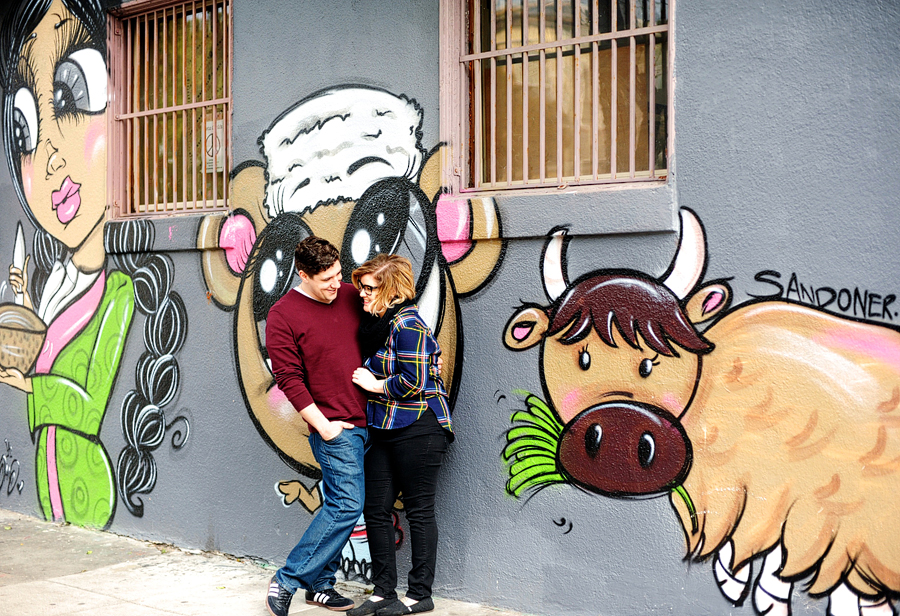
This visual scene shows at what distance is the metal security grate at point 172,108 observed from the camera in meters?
5.75

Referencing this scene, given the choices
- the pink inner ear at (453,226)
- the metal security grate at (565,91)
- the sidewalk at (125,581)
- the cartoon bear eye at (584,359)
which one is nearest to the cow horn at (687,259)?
the metal security grate at (565,91)

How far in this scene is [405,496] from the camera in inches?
168

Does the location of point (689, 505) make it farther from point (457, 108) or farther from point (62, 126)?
point (62, 126)

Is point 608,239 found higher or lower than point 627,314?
higher

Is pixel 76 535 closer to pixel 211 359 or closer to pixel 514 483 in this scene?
pixel 211 359

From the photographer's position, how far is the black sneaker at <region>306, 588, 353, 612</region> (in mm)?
4434

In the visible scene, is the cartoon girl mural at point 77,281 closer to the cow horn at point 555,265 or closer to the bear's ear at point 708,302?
the cow horn at point 555,265

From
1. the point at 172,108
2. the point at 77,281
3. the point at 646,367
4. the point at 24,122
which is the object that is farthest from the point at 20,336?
the point at 646,367

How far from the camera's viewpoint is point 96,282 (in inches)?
248

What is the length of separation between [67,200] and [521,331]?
3.85m

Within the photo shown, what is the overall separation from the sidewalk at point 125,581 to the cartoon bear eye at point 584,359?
1271 millimetres

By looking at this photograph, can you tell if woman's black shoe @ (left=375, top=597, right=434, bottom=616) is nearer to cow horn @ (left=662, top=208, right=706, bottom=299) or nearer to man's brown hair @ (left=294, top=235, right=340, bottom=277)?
man's brown hair @ (left=294, top=235, right=340, bottom=277)

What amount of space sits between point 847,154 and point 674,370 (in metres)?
1.15

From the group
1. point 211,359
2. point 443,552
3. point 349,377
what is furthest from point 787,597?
point 211,359
